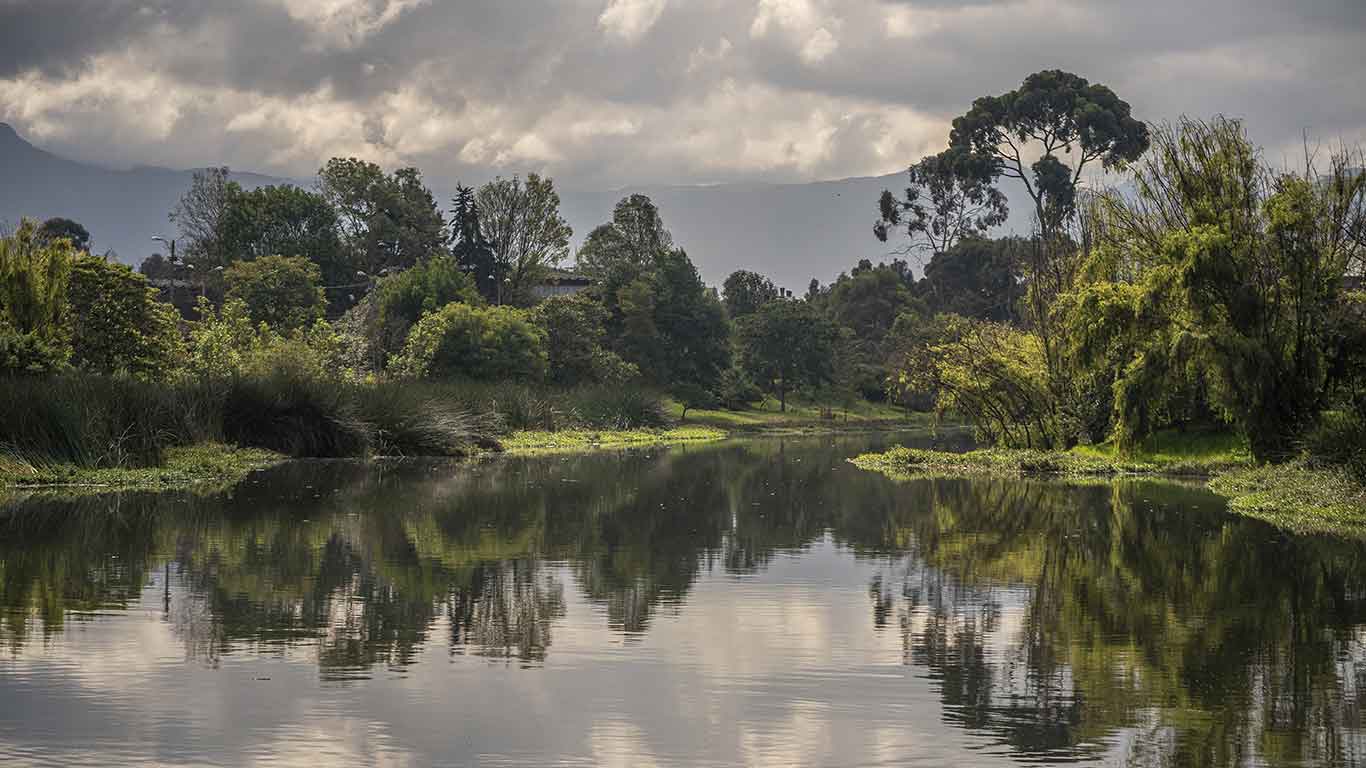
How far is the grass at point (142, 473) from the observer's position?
1050 inches

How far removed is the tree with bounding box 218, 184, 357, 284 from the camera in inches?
3561

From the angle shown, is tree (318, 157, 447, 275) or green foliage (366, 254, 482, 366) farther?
tree (318, 157, 447, 275)

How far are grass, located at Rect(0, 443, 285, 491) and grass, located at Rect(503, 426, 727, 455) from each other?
14269 mm

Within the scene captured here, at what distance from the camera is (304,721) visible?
9234 millimetres

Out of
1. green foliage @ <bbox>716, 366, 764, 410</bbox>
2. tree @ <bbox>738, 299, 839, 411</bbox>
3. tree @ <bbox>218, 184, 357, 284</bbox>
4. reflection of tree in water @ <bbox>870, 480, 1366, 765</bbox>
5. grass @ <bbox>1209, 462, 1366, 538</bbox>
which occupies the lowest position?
reflection of tree in water @ <bbox>870, 480, 1366, 765</bbox>

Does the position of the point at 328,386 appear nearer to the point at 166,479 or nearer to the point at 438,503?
the point at 166,479

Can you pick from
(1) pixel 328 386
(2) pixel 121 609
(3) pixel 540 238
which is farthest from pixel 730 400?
(2) pixel 121 609

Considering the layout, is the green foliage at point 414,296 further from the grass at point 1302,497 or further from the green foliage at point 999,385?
the grass at point 1302,497

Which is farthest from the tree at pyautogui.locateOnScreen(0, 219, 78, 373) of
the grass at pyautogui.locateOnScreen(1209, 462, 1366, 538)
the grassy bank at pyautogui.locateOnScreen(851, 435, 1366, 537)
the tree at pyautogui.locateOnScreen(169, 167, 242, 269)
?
the tree at pyautogui.locateOnScreen(169, 167, 242, 269)

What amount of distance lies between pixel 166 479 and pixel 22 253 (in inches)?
Result: 359

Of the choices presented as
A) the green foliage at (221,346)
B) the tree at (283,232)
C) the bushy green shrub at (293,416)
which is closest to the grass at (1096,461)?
the bushy green shrub at (293,416)

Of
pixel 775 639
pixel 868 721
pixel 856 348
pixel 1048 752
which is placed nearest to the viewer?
pixel 1048 752

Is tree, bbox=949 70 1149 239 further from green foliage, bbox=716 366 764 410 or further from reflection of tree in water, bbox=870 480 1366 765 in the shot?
reflection of tree in water, bbox=870 480 1366 765

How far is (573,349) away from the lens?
7169 cm
